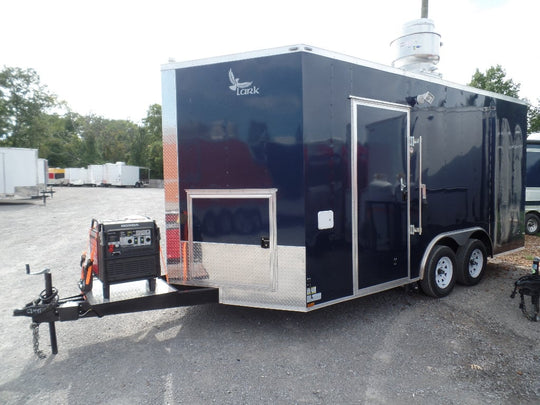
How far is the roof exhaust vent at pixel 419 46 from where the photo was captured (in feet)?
19.6

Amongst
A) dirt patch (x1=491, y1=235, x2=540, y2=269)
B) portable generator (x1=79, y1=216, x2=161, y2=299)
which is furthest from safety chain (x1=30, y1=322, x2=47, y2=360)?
dirt patch (x1=491, y1=235, x2=540, y2=269)

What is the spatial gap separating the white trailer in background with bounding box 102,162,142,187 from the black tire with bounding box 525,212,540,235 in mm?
36763

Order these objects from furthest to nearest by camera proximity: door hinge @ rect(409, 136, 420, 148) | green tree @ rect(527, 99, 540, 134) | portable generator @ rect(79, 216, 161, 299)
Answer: green tree @ rect(527, 99, 540, 134)
door hinge @ rect(409, 136, 420, 148)
portable generator @ rect(79, 216, 161, 299)

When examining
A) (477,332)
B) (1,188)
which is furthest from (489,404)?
(1,188)

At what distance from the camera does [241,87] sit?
4207 millimetres

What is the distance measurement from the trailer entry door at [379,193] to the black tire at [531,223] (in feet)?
27.8

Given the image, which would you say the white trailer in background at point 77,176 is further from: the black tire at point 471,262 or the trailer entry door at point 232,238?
the black tire at point 471,262

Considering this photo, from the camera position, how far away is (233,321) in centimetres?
469

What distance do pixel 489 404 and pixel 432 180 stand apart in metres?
2.97

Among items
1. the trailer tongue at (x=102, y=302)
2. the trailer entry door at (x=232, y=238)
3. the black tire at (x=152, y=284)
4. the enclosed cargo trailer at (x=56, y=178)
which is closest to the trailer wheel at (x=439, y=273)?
the trailer entry door at (x=232, y=238)

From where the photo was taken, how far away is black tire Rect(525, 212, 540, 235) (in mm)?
11359

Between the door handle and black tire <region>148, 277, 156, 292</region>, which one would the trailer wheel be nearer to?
the door handle

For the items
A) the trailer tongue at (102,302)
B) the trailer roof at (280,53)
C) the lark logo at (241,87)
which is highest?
the trailer roof at (280,53)

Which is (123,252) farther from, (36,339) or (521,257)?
(521,257)
